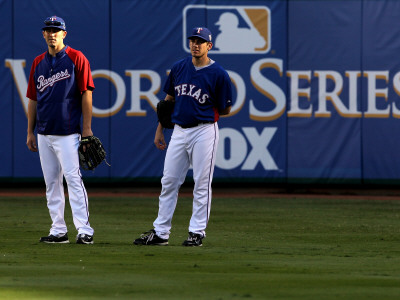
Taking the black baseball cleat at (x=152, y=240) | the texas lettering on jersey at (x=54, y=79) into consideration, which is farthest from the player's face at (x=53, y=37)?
the black baseball cleat at (x=152, y=240)

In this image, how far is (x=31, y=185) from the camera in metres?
19.0

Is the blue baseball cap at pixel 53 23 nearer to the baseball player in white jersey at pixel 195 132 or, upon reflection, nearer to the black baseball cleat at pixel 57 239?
the baseball player in white jersey at pixel 195 132

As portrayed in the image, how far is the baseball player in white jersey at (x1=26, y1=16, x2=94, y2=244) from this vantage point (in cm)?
941

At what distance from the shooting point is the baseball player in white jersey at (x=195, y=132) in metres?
9.34

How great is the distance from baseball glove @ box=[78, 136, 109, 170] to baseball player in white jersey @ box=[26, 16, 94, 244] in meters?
0.06

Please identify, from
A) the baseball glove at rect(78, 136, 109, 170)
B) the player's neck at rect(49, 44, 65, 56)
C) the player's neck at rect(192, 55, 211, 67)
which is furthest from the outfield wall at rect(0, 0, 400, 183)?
the player's neck at rect(192, 55, 211, 67)

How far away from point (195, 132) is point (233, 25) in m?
9.89

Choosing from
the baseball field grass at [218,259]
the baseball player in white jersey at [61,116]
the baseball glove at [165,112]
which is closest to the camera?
the baseball field grass at [218,259]

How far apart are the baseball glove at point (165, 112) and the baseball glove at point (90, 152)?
67 centimetres

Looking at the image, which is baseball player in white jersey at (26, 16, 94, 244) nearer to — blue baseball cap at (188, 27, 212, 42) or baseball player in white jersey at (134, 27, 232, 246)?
baseball player in white jersey at (134, 27, 232, 246)

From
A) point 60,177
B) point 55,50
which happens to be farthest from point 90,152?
point 55,50

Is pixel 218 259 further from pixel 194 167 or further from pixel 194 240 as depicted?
pixel 194 167

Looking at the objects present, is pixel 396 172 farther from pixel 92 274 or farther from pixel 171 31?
pixel 92 274

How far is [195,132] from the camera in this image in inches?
368
